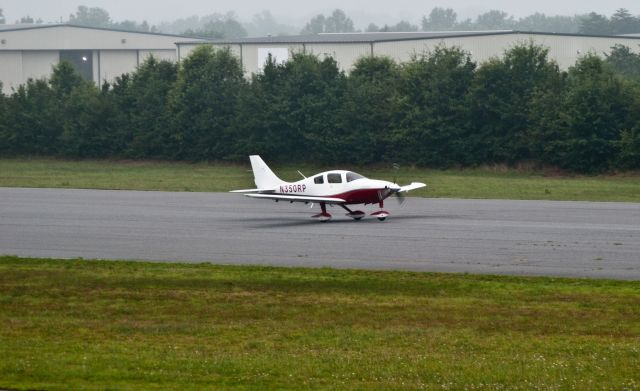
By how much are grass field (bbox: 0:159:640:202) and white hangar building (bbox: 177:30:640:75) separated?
1843 centimetres

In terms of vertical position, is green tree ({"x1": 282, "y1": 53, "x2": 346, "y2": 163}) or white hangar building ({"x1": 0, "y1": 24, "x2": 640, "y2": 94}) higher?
white hangar building ({"x1": 0, "y1": 24, "x2": 640, "y2": 94})

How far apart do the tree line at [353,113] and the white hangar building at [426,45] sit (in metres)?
10.9

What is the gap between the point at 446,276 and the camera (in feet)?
83.5

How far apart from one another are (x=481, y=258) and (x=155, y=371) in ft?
48.5

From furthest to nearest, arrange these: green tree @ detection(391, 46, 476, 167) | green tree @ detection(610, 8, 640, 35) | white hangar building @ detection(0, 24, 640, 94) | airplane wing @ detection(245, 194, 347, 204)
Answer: green tree @ detection(610, 8, 640, 35)
white hangar building @ detection(0, 24, 640, 94)
green tree @ detection(391, 46, 476, 167)
airplane wing @ detection(245, 194, 347, 204)

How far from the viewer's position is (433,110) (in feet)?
207

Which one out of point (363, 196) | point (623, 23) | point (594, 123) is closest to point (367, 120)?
point (594, 123)

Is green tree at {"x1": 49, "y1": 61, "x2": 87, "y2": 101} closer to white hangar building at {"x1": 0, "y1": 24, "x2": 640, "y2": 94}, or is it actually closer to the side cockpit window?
white hangar building at {"x1": 0, "y1": 24, "x2": 640, "y2": 94}

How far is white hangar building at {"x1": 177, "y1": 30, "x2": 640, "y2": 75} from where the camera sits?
8331 cm

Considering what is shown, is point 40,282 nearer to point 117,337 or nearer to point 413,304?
point 117,337

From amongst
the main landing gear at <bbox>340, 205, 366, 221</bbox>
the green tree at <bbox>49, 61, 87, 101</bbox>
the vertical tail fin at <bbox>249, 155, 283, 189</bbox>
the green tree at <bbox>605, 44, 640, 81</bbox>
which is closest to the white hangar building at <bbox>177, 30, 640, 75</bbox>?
the green tree at <bbox>605, 44, 640, 81</bbox>

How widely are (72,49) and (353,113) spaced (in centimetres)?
6415

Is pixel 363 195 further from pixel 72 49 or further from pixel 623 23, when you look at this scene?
pixel 623 23

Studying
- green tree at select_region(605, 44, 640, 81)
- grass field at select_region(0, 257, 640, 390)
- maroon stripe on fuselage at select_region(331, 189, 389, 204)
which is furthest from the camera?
green tree at select_region(605, 44, 640, 81)
